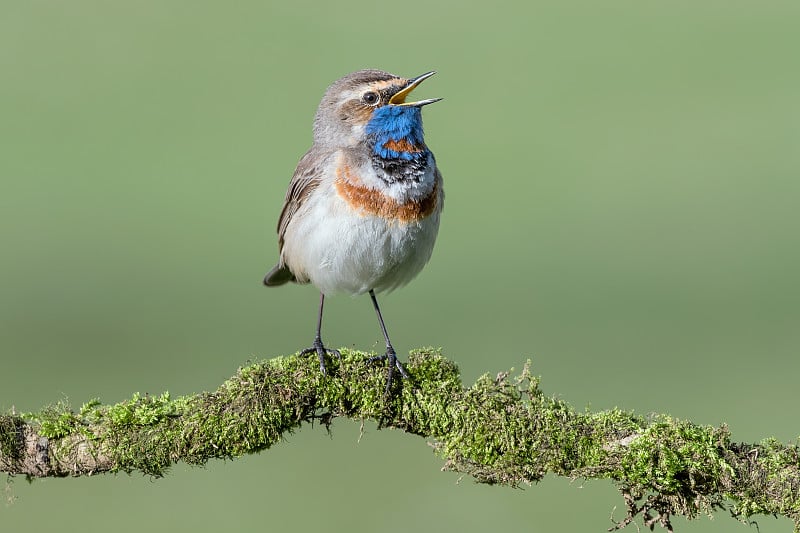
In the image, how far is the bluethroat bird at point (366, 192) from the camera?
5992 millimetres

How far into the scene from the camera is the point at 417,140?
20.3 feet

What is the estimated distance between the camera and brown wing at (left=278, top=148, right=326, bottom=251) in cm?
624

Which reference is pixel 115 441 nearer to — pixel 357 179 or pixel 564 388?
pixel 357 179

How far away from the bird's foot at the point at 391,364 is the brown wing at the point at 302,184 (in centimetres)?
121

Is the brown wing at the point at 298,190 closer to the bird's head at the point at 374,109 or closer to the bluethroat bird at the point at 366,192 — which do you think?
the bluethroat bird at the point at 366,192

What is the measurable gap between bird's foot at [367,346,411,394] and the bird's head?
52.8 inches

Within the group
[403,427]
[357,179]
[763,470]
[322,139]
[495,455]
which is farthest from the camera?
[322,139]

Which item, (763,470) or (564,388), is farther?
(564,388)

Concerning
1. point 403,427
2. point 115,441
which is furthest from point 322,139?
point 115,441

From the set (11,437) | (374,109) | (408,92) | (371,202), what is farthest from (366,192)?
(11,437)

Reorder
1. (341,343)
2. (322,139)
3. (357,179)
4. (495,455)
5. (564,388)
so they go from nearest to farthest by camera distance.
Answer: (495,455) → (357,179) → (322,139) → (564,388) → (341,343)

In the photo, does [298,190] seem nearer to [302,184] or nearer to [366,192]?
[302,184]

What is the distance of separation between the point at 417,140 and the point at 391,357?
144 centimetres

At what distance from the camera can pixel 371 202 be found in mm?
5980
